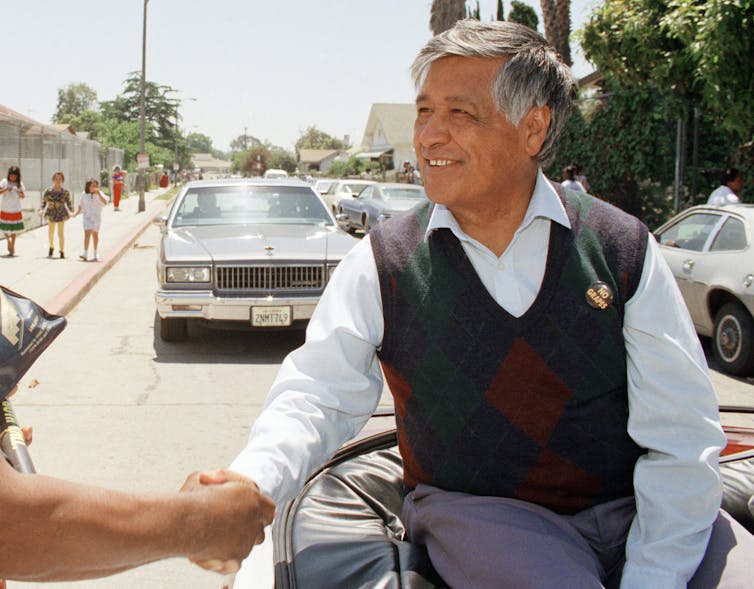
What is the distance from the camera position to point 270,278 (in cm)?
841

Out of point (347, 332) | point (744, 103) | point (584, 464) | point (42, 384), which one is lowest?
point (42, 384)

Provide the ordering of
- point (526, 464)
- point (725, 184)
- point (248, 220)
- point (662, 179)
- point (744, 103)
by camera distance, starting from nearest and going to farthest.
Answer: point (526, 464) < point (248, 220) < point (744, 103) < point (725, 184) < point (662, 179)

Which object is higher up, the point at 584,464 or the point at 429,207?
the point at 429,207

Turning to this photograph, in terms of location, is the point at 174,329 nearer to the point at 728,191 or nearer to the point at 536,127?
the point at 536,127

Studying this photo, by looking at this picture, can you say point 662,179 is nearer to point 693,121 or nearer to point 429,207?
point 693,121

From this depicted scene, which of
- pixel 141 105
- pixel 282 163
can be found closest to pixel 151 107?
pixel 282 163

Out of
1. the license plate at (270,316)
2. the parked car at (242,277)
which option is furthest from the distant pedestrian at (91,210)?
the license plate at (270,316)

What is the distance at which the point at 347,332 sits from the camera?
225 centimetres

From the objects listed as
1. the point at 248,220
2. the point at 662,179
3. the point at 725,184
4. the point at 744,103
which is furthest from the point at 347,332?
the point at 662,179

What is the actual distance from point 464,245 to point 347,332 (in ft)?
1.26

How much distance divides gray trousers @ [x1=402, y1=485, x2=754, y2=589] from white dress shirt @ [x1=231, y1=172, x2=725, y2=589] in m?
0.06

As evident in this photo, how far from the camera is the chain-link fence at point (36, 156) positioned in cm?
2061

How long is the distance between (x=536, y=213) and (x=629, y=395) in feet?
1.70

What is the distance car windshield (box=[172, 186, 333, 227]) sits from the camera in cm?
984
